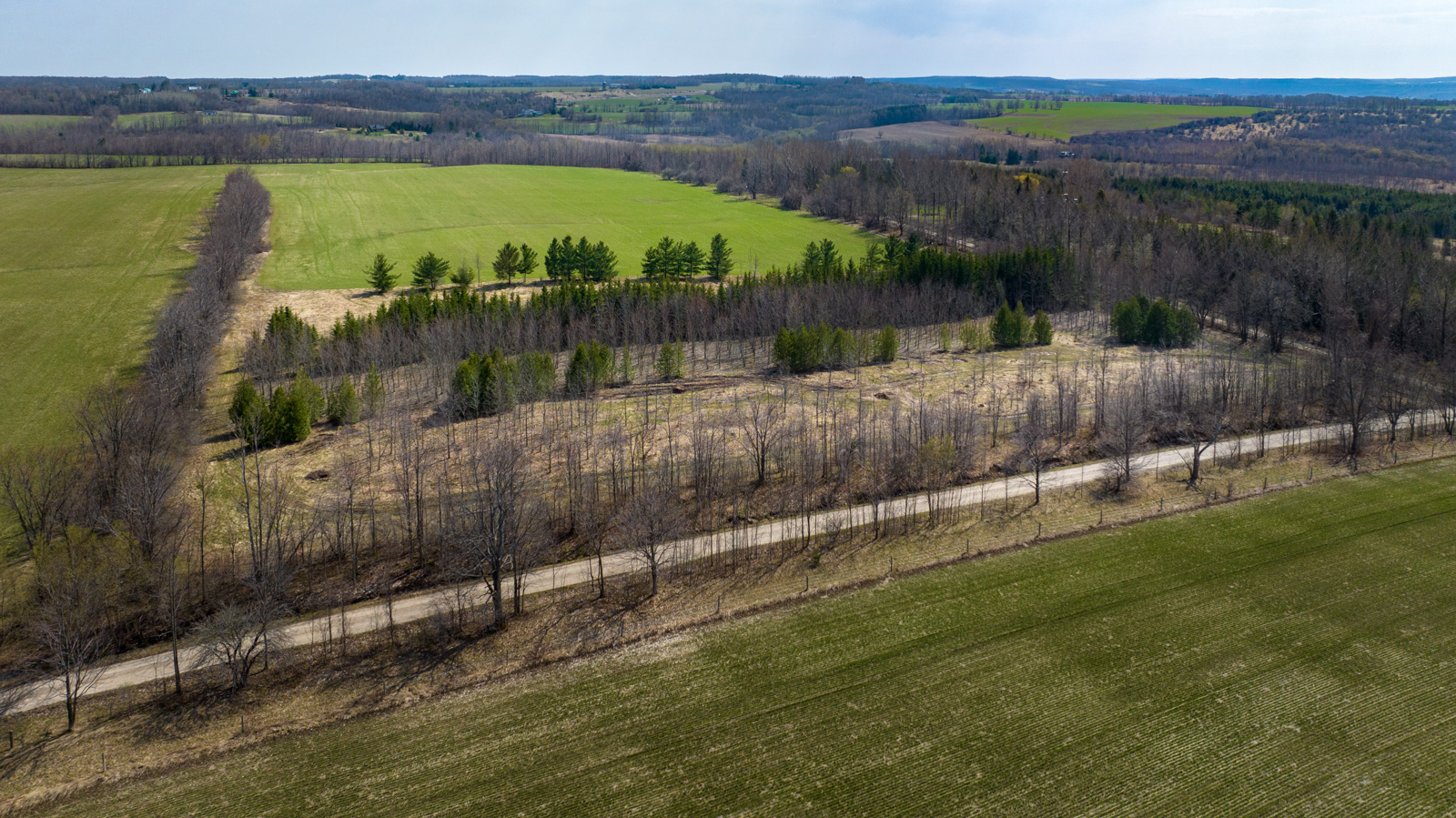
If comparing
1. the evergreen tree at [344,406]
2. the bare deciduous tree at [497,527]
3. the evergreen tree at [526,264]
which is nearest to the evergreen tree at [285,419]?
the evergreen tree at [344,406]

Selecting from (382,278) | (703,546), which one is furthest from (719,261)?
(703,546)

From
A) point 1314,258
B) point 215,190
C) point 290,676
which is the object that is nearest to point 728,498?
point 290,676

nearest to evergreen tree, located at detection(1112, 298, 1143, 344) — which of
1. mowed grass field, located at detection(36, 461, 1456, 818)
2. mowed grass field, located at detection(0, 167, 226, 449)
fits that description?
mowed grass field, located at detection(36, 461, 1456, 818)

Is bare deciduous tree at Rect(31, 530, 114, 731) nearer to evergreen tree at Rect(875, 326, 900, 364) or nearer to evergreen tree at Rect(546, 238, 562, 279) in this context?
evergreen tree at Rect(875, 326, 900, 364)

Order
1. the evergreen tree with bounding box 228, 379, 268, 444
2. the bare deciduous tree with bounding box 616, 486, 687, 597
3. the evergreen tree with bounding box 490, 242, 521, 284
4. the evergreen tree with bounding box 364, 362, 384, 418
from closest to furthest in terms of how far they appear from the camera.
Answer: the bare deciduous tree with bounding box 616, 486, 687, 597, the evergreen tree with bounding box 228, 379, 268, 444, the evergreen tree with bounding box 364, 362, 384, 418, the evergreen tree with bounding box 490, 242, 521, 284

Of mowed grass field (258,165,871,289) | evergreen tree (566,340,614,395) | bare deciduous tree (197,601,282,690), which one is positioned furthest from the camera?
mowed grass field (258,165,871,289)

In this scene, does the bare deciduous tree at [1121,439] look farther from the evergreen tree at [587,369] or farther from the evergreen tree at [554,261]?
the evergreen tree at [554,261]

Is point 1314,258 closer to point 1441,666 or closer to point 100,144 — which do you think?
point 1441,666

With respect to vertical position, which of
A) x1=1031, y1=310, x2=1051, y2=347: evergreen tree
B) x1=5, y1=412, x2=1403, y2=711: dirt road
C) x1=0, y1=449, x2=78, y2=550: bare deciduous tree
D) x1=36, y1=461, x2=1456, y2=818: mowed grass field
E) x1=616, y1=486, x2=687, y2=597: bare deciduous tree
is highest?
x1=1031, y1=310, x2=1051, y2=347: evergreen tree
